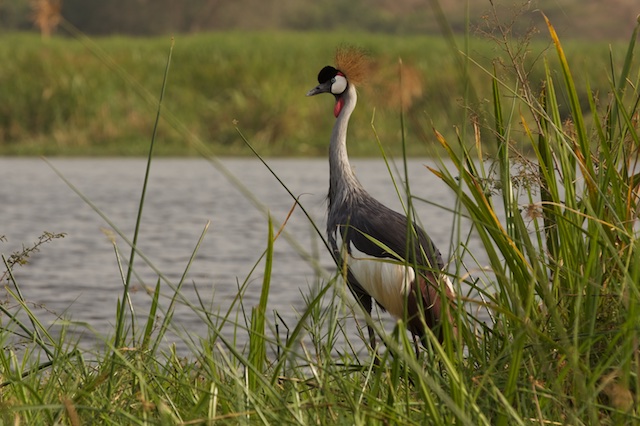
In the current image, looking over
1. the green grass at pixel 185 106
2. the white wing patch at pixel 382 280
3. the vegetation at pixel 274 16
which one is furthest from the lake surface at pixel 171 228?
the vegetation at pixel 274 16

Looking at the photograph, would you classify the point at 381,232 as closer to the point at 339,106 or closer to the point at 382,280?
the point at 382,280

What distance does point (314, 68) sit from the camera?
18453mm

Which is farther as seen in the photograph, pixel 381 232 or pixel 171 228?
pixel 171 228

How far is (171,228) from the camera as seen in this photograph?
916 centimetres

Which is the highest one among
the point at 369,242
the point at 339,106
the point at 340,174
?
the point at 339,106

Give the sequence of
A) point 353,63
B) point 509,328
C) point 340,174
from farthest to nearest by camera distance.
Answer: point 353,63 → point 340,174 → point 509,328

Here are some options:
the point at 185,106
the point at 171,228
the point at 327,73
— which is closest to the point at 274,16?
the point at 185,106

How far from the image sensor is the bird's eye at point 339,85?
14.8 feet

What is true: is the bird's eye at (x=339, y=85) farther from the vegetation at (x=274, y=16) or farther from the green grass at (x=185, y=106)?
the vegetation at (x=274, y=16)

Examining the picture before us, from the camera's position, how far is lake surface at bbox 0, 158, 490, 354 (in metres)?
6.09

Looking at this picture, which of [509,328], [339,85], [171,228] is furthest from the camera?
[171,228]

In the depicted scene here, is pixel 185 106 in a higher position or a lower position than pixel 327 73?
lower

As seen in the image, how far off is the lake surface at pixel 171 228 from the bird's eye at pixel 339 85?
42 cm

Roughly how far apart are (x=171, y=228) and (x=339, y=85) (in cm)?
482
